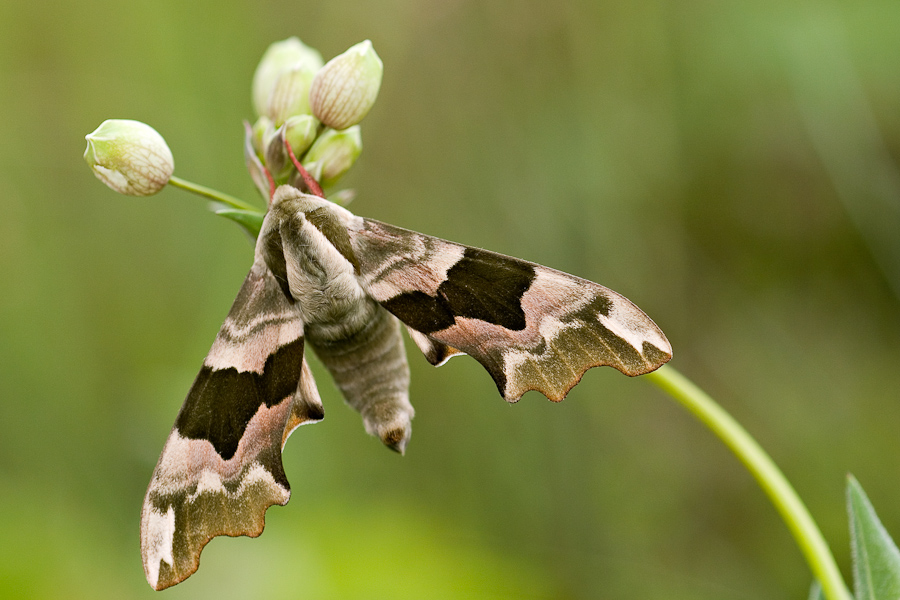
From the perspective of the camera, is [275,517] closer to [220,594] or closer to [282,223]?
[220,594]

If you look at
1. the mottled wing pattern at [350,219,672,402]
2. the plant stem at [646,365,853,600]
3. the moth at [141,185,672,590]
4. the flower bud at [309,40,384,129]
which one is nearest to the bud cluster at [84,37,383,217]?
the flower bud at [309,40,384,129]

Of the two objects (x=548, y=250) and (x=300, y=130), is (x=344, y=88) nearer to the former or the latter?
(x=300, y=130)

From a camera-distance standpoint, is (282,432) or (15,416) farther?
(15,416)

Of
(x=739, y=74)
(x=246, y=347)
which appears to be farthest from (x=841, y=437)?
(x=246, y=347)

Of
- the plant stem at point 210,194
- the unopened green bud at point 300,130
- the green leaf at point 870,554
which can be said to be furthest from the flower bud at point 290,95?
the green leaf at point 870,554

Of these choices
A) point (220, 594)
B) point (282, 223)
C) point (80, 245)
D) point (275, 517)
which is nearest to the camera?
point (282, 223)

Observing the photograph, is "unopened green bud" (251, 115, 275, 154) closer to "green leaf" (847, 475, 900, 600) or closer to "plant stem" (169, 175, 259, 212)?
"plant stem" (169, 175, 259, 212)

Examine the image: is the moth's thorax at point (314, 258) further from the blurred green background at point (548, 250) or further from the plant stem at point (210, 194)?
the blurred green background at point (548, 250)

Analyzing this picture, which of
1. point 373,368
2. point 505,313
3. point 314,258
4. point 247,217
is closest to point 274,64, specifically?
point 247,217
